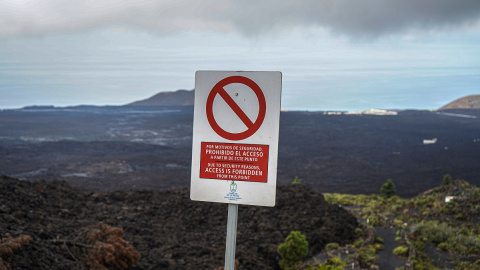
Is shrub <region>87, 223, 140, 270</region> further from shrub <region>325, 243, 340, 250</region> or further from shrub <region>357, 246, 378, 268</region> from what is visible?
shrub <region>325, 243, 340, 250</region>

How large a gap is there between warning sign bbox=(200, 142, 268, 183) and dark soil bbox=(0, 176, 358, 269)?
3.99m

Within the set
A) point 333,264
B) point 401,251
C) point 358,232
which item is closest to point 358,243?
point 358,232

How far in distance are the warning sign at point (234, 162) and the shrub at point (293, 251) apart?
7.59 m

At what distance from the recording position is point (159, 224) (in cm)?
1358

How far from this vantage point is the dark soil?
26.1ft

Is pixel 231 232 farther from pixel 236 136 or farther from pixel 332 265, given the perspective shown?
pixel 332 265

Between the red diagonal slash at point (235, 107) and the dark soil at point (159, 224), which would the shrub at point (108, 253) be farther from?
the red diagonal slash at point (235, 107)

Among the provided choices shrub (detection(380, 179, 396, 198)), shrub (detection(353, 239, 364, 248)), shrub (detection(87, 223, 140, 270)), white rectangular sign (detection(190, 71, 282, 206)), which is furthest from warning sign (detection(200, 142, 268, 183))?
shrub (detection(380, 179, 396, 198))

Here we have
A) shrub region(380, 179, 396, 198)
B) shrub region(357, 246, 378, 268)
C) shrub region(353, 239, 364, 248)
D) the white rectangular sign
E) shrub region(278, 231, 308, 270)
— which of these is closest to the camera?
the white rectangular sign

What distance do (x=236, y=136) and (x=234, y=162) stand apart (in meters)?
0.23

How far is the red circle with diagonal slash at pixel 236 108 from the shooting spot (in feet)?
12.1

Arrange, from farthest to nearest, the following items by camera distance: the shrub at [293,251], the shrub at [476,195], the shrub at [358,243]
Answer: the shrub at [476,195] < the shrub at [358,243] < the shrub at [293,251]

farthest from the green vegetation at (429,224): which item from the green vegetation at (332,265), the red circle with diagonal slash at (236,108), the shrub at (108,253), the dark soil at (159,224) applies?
the red circle with diagonal slash at (236,108)

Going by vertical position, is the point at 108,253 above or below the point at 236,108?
below
